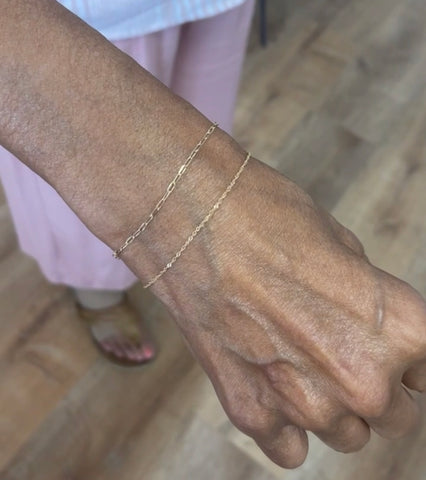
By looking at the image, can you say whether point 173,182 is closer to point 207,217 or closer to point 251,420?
point 207,217

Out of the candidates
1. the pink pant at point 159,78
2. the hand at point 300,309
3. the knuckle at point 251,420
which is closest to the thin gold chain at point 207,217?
the hand at point 300,309

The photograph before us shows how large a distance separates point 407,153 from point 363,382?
1170 mm

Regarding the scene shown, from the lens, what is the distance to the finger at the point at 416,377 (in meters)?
0.45

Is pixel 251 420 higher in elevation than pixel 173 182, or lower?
lower

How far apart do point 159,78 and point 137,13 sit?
0.49 feet

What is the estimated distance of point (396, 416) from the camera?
0.46m

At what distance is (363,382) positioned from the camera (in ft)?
1.36

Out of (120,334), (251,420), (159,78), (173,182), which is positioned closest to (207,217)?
(173,182)

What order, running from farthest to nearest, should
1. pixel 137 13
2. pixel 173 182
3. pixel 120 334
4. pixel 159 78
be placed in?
1. pixel 120 334
2. pixel 159 78
3. pixel 137 13
4. pixel 173 182

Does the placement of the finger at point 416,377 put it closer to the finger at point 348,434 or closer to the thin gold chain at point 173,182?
the finger at point 348,434

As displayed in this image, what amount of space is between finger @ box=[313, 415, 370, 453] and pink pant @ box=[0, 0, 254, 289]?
1.36ft

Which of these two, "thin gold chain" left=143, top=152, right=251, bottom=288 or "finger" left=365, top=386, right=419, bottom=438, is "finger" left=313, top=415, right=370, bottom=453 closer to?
"finger" left=365, top=386, right=419, bottom=438

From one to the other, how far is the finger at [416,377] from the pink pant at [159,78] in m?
0.41

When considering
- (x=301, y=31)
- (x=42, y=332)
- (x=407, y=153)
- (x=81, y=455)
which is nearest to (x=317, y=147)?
(x=407, y=153)
